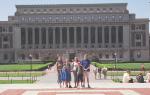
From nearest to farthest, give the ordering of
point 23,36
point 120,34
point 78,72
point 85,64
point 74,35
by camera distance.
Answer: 1. point 85,64
2. point 78,72
3. point 74,35
4. point 120,34
5. point 23,36

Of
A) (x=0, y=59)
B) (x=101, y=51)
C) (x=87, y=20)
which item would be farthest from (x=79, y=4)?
(x=0, y=59)

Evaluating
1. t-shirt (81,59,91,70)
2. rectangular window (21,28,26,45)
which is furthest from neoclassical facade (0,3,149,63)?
t-shirt (81,59,91,70)

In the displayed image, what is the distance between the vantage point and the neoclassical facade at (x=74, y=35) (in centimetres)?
17512

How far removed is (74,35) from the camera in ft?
580

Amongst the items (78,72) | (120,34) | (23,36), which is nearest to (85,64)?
(78,72)

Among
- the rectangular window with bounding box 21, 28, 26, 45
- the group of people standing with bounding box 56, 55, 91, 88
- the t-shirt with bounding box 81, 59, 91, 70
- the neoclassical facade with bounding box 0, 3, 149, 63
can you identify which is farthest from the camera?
the rectangular window with bounding box 21, 28, 26, 45

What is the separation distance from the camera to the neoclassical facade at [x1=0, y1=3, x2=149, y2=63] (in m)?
175

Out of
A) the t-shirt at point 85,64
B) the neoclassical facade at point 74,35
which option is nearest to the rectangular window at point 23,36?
the neoclassical facade at point 74,35

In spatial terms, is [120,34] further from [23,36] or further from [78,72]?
[78,72]

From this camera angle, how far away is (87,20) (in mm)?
176625

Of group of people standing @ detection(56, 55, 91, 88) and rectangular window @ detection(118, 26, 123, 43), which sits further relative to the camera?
rectangular window @ detection(118, 26, 123, 43)

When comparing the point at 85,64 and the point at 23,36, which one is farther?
the point at 23,36

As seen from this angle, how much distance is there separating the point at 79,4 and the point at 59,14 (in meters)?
9.40

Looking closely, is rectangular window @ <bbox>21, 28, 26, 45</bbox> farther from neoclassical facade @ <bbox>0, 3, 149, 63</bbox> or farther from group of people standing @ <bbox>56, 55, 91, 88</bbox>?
group of people standing @ <bbox>56, 55, 91, 88</bbox>
